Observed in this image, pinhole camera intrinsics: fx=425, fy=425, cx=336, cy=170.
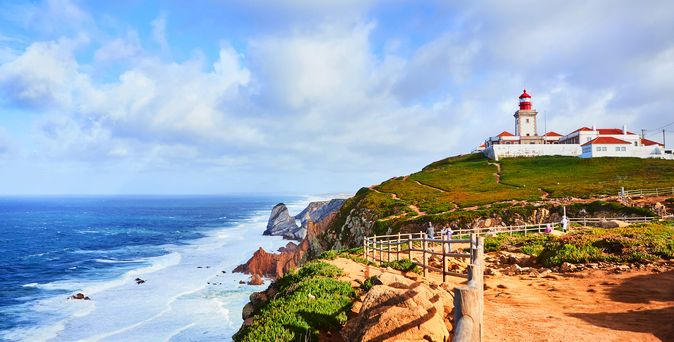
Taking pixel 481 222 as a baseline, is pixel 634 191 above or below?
above

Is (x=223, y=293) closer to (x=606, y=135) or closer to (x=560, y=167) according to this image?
(x=560, y=167)

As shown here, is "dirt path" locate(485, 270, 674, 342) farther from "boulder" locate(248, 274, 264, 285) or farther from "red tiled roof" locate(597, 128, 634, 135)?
"red tiled roof" locate(597, 128, 634, 135)

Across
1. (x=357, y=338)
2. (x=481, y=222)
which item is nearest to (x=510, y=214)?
(x=481, y=222)

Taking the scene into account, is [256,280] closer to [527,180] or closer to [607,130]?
[527,180]

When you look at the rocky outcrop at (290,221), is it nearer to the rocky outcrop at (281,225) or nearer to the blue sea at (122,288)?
the rocky outcrop at (281,225)

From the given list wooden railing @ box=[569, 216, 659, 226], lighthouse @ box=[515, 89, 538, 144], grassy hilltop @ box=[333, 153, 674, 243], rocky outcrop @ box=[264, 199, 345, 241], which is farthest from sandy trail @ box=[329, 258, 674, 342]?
lighthouse @ box=[515, 89, 538, 144]

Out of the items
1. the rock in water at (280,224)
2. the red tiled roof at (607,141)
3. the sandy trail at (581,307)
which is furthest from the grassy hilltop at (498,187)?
the sandy trail at (581,307)

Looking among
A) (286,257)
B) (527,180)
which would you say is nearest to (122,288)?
(286,257)

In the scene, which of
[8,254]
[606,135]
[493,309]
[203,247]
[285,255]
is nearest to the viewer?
[493,309]
